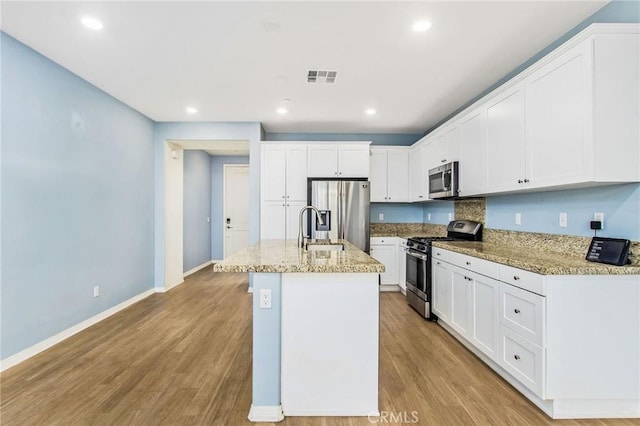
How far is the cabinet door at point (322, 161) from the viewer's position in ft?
15.4

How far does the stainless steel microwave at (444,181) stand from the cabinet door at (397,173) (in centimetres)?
80

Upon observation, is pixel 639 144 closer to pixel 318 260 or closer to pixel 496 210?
pixel 496 210

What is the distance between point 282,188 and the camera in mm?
4664

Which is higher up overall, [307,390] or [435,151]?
[435,151]

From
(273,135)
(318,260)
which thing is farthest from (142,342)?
(273,135)

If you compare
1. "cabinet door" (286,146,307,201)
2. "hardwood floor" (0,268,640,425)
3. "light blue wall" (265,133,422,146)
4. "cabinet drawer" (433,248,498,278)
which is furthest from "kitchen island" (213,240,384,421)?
"light blue wall" (265,133,422,146)

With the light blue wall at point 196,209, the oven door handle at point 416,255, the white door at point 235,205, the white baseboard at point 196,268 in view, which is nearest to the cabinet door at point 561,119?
the oven door handle at point 416,255

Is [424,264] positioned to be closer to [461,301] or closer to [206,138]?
[461,301]

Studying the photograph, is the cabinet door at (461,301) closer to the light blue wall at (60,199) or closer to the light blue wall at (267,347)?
the light blue wall at (267,347)

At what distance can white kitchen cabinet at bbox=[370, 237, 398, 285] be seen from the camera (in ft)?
15.6

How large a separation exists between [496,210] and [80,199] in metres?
4.53

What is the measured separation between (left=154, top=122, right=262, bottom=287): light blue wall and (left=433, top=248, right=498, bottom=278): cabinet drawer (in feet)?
9.05

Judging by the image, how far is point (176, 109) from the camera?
4109mm

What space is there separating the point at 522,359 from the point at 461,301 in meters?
0.80
